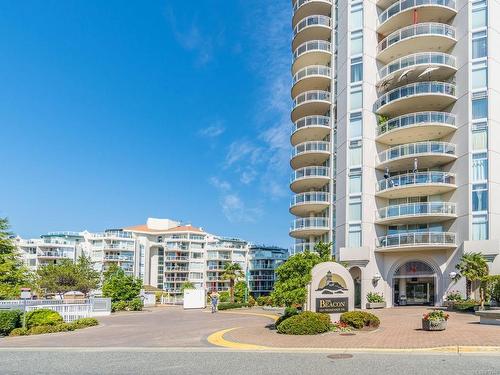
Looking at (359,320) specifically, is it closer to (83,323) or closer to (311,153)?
(83,323)

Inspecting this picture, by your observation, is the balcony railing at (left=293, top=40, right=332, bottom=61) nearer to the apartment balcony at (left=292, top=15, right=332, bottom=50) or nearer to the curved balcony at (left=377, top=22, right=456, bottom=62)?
the apartment balcony at (left=292, top=15, right=332, bottom=50)

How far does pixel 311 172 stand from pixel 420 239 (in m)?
14.9

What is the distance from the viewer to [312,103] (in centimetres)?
5441

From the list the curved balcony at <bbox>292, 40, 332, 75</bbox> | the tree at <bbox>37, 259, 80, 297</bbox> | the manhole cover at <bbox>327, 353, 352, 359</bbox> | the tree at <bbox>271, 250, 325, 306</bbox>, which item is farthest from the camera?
the tree at <bbox>37, 259, 80, 297</bbox>

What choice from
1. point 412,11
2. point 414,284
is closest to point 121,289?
point 414,284

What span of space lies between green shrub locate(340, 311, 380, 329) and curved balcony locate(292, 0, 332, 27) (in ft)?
137

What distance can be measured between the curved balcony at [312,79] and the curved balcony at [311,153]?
7109 mm

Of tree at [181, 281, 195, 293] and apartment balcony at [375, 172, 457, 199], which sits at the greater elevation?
apartment balcony at [375, 172, 457, 199]

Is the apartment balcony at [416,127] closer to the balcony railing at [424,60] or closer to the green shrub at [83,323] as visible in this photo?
the balcony railing at [424,60]

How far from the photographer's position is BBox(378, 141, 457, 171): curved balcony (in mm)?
43625

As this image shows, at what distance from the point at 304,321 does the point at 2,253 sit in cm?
3400

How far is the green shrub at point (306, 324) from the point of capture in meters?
21.9

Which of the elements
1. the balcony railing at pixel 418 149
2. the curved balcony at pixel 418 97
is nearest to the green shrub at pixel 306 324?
the balcony railing at pixel 418 149

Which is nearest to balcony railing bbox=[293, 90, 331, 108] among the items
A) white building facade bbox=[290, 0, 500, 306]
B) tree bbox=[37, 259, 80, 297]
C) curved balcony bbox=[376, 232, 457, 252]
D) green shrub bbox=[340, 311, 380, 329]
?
white building facade bbox=[290, 0, 500, 306]
